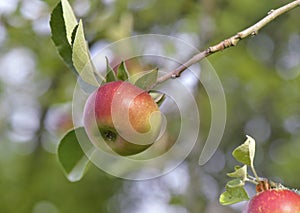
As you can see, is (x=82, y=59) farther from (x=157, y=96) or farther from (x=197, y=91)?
(x=197, y=91)

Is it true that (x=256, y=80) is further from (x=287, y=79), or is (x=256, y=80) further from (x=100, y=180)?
(x=100, y=180)

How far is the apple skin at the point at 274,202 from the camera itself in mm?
827

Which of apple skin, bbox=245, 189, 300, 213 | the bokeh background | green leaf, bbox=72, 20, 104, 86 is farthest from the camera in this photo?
the bokeh background

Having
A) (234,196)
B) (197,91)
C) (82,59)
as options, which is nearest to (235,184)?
(234,196)

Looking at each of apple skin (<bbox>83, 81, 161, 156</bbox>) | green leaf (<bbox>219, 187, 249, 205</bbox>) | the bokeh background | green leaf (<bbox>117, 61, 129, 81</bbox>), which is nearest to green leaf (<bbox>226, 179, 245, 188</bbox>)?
green leaf (<bbox>219, 187, 249, 205</bbox>)

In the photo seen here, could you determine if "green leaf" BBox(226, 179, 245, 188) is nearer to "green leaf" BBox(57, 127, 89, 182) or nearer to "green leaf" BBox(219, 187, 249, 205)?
"green leaf" BBox(219, 187, 249, 205)

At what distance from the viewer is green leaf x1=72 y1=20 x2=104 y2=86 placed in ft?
3.04

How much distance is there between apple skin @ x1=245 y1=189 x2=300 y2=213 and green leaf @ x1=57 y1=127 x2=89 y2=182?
1.07ft

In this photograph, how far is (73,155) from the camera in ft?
3.47

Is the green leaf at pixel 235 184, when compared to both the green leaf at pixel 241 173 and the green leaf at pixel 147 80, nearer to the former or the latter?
the green leaf at pixel 241 173

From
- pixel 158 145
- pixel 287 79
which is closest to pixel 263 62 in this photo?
pixel 287 79

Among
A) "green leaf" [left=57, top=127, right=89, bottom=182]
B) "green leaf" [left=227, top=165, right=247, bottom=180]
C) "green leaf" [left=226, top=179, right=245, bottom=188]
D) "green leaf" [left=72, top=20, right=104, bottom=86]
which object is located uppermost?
"green leaf" [left=72, top=20, right=104, bottom=86]

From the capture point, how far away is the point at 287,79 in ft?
9.74

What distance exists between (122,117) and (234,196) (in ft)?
0.67
